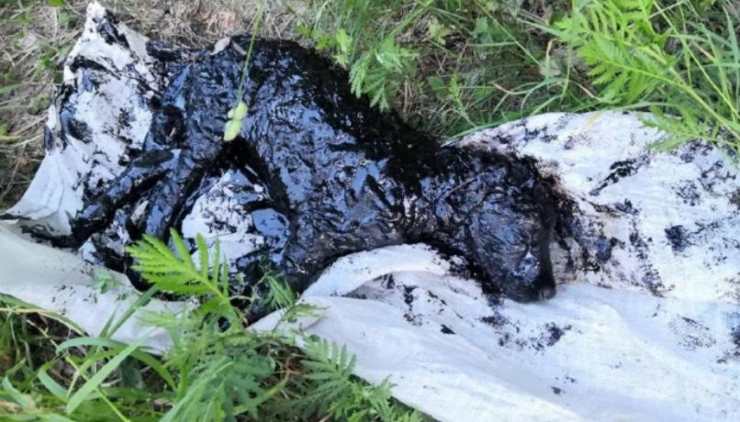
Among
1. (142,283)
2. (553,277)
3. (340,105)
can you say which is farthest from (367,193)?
(142,283)

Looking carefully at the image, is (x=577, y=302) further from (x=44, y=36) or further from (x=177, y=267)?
(x=44, y=36)

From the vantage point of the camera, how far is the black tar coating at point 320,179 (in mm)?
2318

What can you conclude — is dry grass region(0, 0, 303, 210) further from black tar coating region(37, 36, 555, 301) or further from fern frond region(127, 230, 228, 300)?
fern frond region(127, 230, 228, 300)

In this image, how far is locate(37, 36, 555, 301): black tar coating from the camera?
232 cm

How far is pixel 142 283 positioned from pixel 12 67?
49.2 inches

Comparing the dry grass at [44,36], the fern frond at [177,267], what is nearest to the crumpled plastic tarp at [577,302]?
the fern frond at [177,267]

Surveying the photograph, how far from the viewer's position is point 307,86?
2.50 metres

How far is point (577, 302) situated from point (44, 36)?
2.33 m

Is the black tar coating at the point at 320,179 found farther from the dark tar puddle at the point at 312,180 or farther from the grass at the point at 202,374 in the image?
the grass at the point at 202,374

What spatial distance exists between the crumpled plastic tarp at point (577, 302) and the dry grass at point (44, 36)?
56 cm

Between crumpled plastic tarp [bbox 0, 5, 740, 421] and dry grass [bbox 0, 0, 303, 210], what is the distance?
0.56 meters

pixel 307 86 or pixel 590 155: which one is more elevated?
pixel 307 86

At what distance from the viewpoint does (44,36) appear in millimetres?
3016

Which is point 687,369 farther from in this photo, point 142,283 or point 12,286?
A: point 12,286
